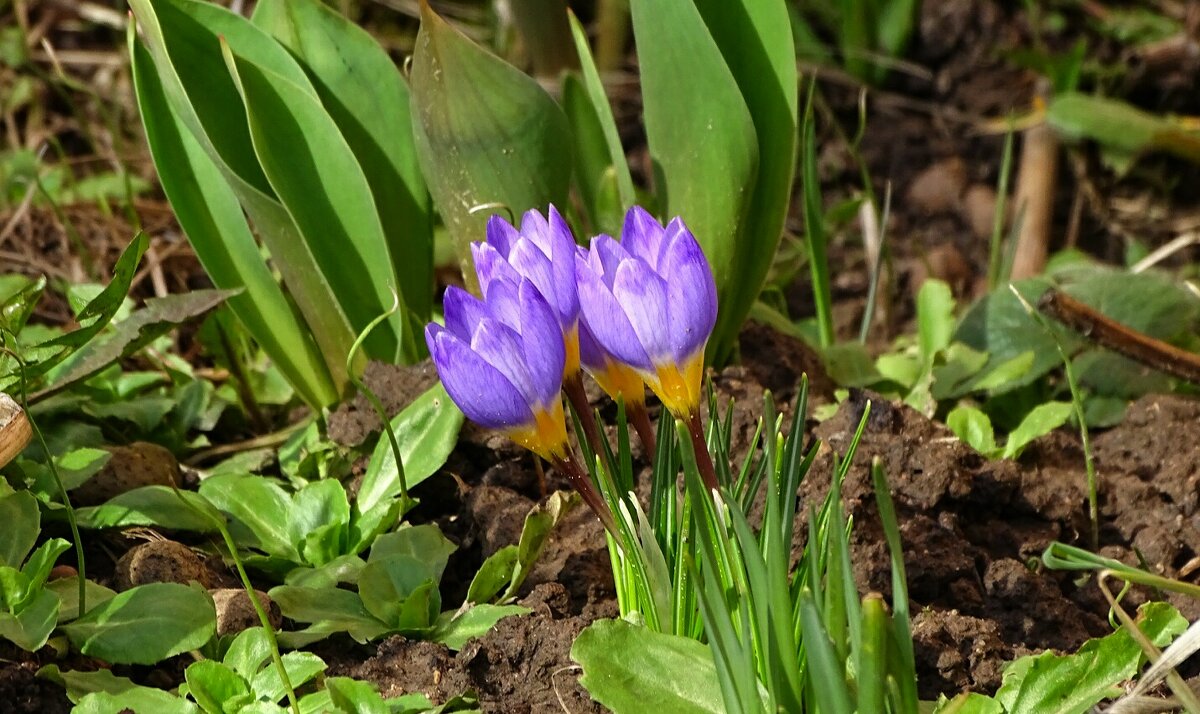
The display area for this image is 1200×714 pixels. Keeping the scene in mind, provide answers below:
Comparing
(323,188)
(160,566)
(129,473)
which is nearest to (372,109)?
(323,188)

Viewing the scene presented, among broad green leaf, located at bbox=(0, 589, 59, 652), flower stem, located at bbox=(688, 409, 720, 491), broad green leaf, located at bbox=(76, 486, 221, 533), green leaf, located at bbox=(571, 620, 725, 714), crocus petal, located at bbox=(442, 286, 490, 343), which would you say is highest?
crocus petal, located at bbox=(442, 286, 490, 343)

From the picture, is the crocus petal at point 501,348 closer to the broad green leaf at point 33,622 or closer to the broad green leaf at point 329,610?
the broad green leaf at point 329,610

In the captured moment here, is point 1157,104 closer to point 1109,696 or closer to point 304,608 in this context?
point 1109,696

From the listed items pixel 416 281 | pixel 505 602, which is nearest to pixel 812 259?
pixel 416 281

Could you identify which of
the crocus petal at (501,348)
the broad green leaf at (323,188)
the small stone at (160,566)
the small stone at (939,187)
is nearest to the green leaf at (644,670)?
the crocus petal at (501,348)

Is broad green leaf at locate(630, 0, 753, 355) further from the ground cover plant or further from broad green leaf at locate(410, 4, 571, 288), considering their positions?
broad green leaf at locate(410, 4, 571, 288)

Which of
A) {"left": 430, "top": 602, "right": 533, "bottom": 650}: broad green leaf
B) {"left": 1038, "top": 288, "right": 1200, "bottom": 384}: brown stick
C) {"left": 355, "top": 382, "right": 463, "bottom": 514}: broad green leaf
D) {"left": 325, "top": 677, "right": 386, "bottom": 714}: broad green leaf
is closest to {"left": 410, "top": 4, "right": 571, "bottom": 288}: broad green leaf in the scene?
{"left": 355, "top": 382, "right": 463, "bottom": 514}: broad green leaf

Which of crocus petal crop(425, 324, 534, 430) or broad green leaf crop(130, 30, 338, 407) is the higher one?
crocus petal crop(425, 324, 534, 430)
